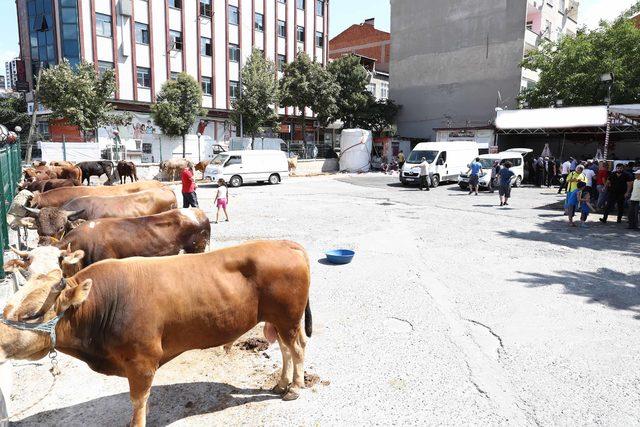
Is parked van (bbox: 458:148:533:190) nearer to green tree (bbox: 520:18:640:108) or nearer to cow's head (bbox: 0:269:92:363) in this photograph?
green tree (bbox: 520:18:640:108)

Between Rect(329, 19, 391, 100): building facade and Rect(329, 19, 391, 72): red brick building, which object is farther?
Rect(329, 19, 391, 72): red brick building

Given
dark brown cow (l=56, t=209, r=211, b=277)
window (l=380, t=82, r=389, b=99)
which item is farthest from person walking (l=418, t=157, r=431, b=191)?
window (l=380, t=82, r=389, b=99)

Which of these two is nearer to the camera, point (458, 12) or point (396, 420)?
point (396, 420)

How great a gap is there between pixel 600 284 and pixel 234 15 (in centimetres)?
3917

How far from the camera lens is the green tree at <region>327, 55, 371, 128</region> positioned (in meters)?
36.3

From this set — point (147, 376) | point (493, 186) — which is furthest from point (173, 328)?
point (493, 186)

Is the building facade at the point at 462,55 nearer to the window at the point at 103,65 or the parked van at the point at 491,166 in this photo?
the parked van at the point at 491,166

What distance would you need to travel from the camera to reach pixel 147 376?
11.5 ft

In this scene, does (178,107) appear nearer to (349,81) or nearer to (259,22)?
(349,81)

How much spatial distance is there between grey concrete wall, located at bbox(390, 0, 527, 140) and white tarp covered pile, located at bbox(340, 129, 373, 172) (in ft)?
28.5

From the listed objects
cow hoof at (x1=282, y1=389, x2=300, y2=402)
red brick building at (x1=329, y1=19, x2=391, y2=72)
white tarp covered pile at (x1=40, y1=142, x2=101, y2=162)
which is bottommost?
cow hoof at (x1=282, y1=389, x2=300, y2=402)

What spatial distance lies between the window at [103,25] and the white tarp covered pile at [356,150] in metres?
19.0

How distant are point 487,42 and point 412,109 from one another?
336 inches

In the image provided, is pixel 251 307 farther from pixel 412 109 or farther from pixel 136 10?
pixel 412 109
